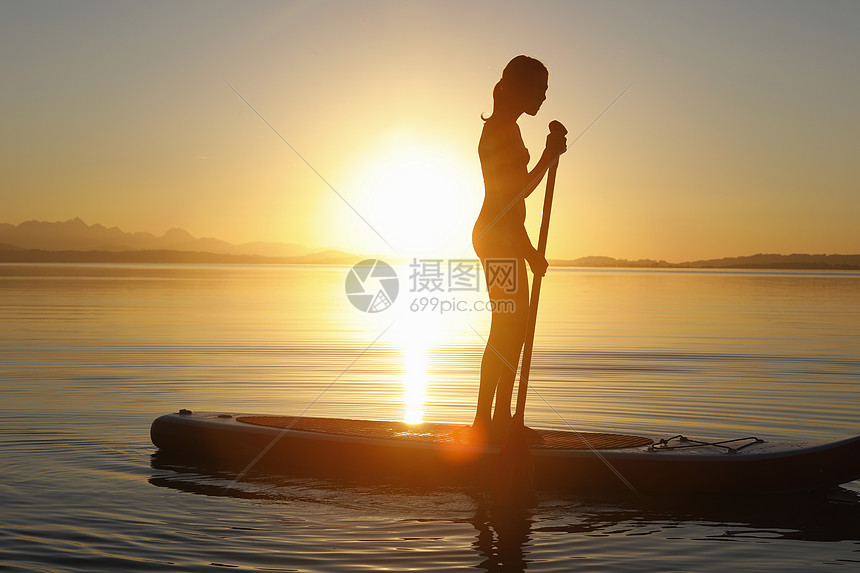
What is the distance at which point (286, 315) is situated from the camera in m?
27.5

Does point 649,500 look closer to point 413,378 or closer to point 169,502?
point 169,502

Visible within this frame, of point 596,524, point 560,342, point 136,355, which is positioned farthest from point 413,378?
point 596,524

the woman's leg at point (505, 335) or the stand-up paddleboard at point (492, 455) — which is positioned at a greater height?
the woman's leg at point (505, 335)

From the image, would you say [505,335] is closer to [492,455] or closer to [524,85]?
[492,455]

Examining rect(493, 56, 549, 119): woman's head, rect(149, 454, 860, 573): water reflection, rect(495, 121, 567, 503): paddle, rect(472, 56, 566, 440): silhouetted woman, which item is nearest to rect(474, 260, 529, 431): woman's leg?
rect(472, 56, 566, 440): silhouetted woman

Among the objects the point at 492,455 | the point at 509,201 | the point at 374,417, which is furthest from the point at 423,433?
the point at 374,417

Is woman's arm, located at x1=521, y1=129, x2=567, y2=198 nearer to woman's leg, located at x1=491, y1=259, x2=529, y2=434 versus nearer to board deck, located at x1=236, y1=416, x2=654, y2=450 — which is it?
woman's leg, located at x1=491, y1=259, x2=529, y2=434

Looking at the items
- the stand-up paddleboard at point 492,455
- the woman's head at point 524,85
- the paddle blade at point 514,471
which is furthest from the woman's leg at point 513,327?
the woman's head at point 524,85

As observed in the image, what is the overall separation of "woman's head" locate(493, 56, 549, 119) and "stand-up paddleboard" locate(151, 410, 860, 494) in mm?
2652

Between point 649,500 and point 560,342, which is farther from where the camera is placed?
point 560,342

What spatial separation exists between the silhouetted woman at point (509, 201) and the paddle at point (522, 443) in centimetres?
9

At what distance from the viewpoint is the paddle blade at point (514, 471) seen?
610cm

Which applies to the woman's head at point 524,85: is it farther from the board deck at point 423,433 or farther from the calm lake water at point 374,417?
the calm lake water at point 374,417

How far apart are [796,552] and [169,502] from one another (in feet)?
13.5
